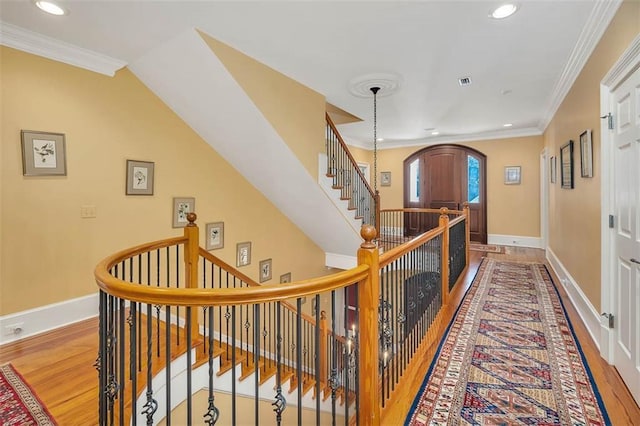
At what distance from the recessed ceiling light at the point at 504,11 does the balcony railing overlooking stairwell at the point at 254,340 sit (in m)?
1.87

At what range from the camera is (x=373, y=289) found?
5.28ft

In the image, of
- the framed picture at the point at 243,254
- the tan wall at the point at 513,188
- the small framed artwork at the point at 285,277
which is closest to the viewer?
the framed picture at the point at 243,254

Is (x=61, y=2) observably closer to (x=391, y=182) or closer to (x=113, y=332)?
(x=113, y=332)

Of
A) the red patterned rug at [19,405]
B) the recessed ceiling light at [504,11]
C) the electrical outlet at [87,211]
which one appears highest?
the recessed ceiling light at [504,11]

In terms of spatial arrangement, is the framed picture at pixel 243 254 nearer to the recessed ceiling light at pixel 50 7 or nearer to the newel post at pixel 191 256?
the newel post at pixel 191 256

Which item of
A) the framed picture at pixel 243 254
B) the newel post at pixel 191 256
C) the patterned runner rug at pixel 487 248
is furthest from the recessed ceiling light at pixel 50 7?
the patterned runner rug at pixel 487 248

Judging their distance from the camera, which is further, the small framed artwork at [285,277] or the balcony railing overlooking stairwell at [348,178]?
the small framed artwork at [285,277]

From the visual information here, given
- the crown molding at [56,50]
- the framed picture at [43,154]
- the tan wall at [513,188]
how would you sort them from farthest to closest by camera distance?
the tan wall at [513,188], the framed picture at [43,154], the crown molding at [56,50]

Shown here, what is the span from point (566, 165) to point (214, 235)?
4542 millimetres

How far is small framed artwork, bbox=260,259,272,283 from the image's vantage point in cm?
492

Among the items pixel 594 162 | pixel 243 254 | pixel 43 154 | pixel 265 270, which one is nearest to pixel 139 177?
pixel 43 154

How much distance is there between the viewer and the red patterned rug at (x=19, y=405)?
1.77m

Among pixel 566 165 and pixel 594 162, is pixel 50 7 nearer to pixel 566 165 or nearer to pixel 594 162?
pixel 594 162

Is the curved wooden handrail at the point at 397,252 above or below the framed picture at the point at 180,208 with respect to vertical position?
below
